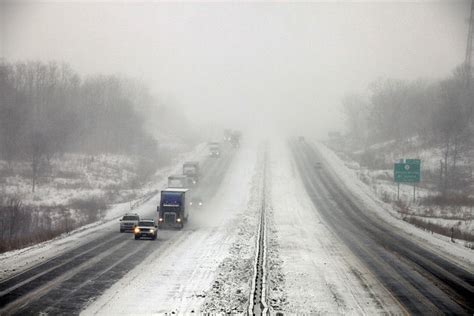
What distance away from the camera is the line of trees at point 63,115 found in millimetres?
103000

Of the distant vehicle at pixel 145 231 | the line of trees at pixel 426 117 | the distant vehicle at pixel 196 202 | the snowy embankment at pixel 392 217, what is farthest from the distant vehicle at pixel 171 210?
the line of trees at pixel 426 117

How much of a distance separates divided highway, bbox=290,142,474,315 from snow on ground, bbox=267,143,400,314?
0.91 meters

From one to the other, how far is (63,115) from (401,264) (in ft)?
308

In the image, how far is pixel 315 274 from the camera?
98.8 ft

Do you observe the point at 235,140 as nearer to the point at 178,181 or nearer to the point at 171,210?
the point at 178,181

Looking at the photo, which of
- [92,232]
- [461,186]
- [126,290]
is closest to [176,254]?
[126,290]

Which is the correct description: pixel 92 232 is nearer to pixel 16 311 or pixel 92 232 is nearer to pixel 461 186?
pixel 16 311

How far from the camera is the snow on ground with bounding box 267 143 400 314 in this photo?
23.5 m

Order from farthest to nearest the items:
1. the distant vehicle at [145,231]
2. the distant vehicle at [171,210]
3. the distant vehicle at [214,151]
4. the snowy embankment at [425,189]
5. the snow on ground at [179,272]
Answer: the distant vehicle at [214,151]
the snowy embankment at [425,189]
the distant vehicle at [171,210]
the distant vehicle at [145,231]
the snow on ground at [179,272]

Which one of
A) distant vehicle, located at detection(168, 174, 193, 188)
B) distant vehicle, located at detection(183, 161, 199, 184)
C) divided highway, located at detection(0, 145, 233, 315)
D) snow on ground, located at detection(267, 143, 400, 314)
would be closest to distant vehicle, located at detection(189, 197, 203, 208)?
distant vehicle, located at detection(168, 174, 193, 188)

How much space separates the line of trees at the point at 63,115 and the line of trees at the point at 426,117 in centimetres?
6251

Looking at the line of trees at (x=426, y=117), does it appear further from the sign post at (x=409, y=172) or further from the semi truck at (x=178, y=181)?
the semi truck at (x=178, y=181)

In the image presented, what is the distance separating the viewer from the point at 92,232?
45.5m

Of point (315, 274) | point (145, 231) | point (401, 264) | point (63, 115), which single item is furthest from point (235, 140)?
point (315, 274)
